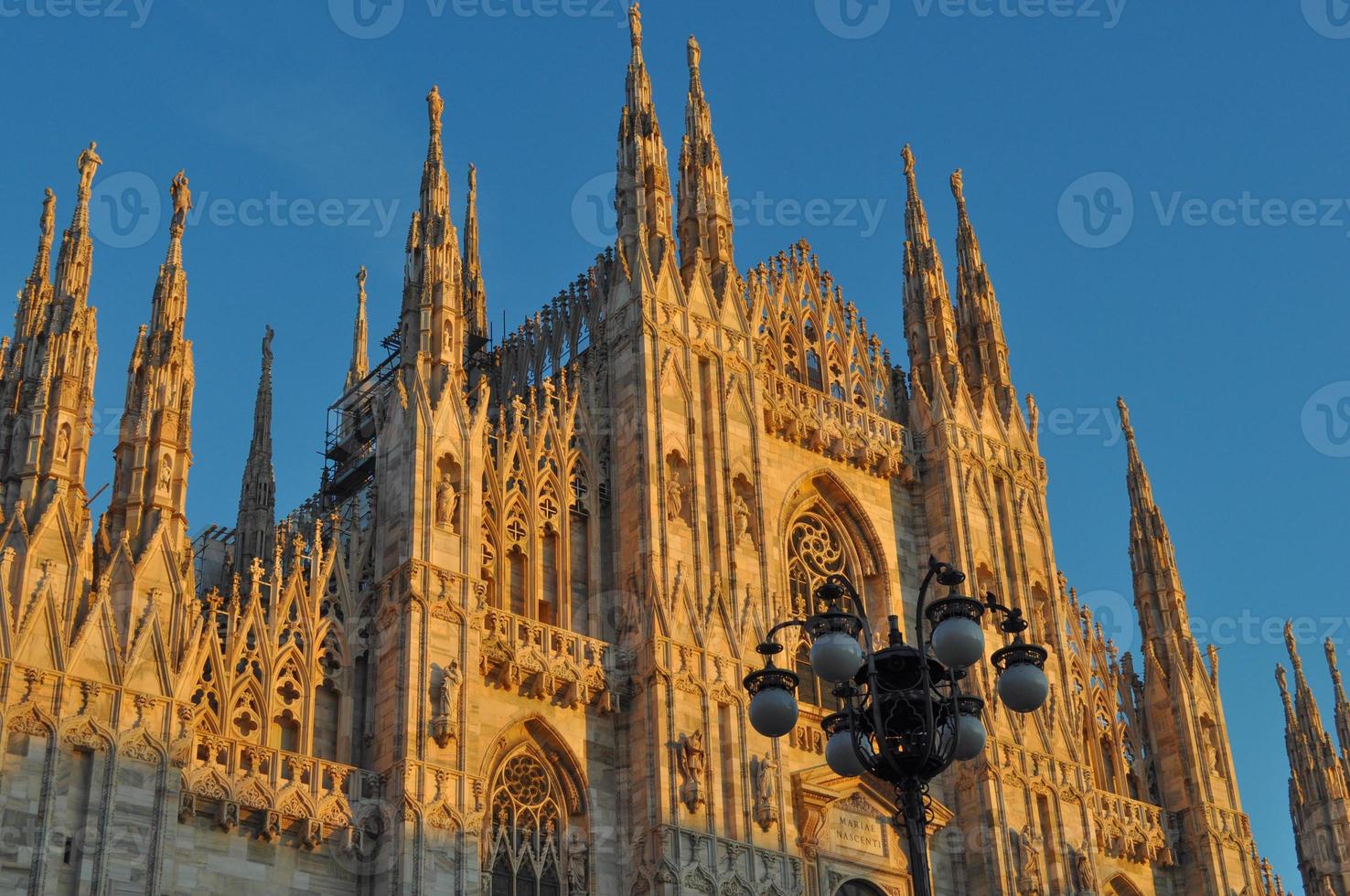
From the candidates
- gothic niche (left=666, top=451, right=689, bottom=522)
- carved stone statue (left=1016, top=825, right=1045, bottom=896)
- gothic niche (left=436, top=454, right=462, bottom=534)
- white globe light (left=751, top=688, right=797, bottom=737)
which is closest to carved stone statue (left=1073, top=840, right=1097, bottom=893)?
carved stone statue (left=1016, top=825, right=1045, bottom=896)

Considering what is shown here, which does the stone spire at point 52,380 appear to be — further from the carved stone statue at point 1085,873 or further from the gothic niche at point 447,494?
the carved stone statue at point 1085,873

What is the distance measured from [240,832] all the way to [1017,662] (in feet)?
40.2

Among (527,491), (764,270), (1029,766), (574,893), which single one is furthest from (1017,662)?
(764,270)

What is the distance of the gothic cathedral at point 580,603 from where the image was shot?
81.9 ft

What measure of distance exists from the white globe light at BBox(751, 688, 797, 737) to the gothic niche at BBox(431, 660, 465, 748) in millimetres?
9424

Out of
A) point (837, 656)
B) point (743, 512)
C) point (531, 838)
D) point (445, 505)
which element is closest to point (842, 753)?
point (837, 656)

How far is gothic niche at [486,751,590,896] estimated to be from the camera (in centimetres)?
2794

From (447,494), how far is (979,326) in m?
16.7

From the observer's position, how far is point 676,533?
105 feet

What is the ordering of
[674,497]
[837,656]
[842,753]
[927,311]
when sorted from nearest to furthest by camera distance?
1. [837,656]
2. [842,753]
3. [674,497]
4. [927,311]

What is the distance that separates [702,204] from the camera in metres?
37.2

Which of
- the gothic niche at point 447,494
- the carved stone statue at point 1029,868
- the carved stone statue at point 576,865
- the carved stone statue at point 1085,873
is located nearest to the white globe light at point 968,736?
the carved stone statue at point 576,865

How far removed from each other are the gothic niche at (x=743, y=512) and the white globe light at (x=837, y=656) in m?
14.6

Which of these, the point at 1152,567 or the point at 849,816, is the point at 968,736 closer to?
the point at 849,816
